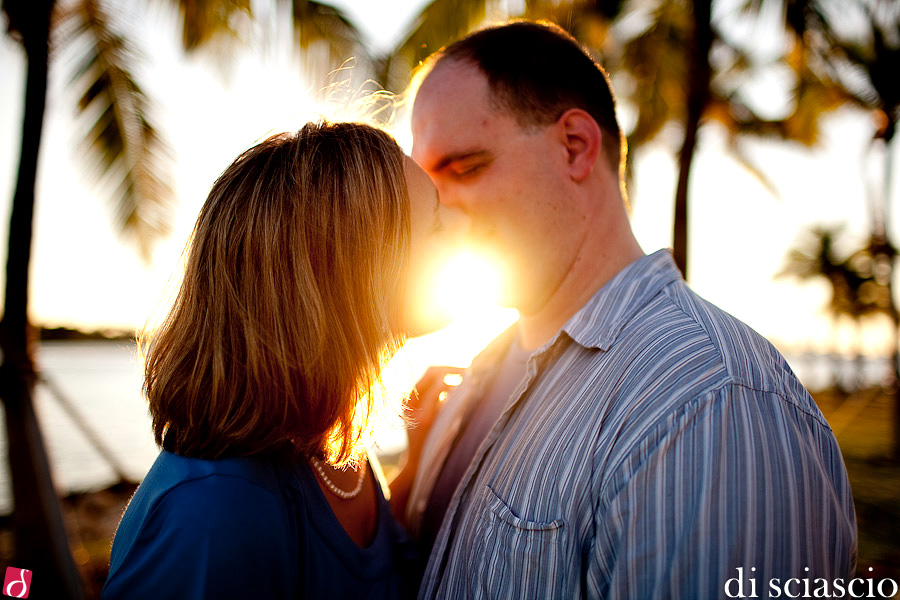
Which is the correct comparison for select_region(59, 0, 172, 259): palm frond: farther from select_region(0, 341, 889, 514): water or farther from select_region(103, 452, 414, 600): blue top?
select_region(103, 452, 414, 600): blue top

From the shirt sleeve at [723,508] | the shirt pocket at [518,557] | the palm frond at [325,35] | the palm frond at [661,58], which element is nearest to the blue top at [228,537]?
the shirt pocket at [518,557]

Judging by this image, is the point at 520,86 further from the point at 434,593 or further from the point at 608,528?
the point at 434,593

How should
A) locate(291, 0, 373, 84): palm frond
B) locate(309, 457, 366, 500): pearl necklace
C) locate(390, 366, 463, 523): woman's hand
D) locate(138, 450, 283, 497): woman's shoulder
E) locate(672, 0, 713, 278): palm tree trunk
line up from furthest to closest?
locate(672, 0, 713, 278): palm tree trunk
locate(291, 0, 373, 84): palm frond
locate(390, 366, 463, 523): woman's hand
locate(309, 457, 366, 500): pearl necklace
locate(138, 450, 283, 497): woman's shoulder

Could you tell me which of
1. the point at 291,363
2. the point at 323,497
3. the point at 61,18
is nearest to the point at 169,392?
the point at 291,363

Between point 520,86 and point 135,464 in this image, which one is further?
point 135,464

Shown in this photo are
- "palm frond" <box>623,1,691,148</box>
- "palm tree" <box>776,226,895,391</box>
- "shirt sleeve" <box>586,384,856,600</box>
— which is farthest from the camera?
"palm tree" <box>776,226,895,391</box>

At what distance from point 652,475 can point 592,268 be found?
38.6 inches

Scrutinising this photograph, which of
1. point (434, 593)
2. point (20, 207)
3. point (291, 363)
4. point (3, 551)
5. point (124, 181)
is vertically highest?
point (124, 181)

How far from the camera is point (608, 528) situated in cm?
116

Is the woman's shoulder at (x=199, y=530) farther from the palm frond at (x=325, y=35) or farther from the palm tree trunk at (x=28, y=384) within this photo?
the palm frond at (x=325, y=35)

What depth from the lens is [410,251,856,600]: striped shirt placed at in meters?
1.04

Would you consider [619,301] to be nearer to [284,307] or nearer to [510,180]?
[510,180]

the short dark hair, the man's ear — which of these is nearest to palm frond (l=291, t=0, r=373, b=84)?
the short dark hair

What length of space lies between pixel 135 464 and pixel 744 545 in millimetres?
8042
